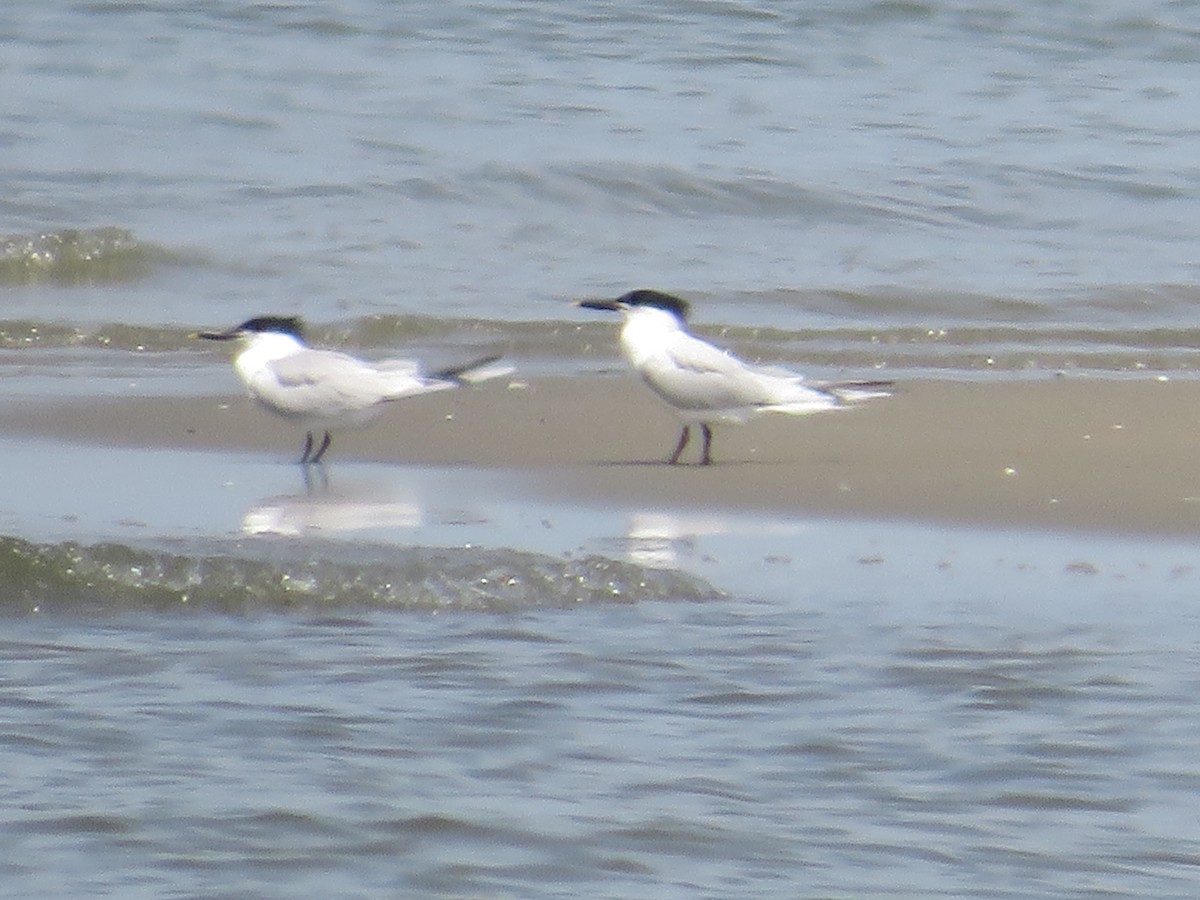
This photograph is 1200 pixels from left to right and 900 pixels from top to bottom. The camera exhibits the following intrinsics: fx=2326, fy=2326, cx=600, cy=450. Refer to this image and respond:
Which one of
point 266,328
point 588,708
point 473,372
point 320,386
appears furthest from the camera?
point 266,328

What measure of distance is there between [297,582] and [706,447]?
2572 millimetres

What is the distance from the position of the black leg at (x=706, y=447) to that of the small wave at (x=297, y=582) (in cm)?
212

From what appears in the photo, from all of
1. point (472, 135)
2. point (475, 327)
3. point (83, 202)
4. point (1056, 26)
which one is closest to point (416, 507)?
point (475, 327)

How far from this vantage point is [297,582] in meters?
5.21

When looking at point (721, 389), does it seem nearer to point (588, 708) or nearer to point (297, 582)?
point (297, 582)

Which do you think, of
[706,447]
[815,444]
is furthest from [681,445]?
[815,444]

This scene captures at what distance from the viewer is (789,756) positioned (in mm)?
4082

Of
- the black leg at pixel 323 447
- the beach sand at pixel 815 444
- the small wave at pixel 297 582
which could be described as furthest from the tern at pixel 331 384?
the small wave at pixel 297 582

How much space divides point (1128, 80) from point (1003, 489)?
11149 mm

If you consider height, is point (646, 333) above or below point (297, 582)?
above

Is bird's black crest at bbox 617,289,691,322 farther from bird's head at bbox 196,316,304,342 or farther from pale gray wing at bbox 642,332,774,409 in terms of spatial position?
bird's head at bbox 196,316,304,342

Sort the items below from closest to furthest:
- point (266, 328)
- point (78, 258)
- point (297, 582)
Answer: point (297, 582) → point (266, 328) → point (78, 258)

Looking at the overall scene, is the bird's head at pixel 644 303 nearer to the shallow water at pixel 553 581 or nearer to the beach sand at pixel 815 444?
the beach sand at pixel 815 444

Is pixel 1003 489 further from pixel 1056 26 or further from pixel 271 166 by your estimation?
pixel 1056 26
